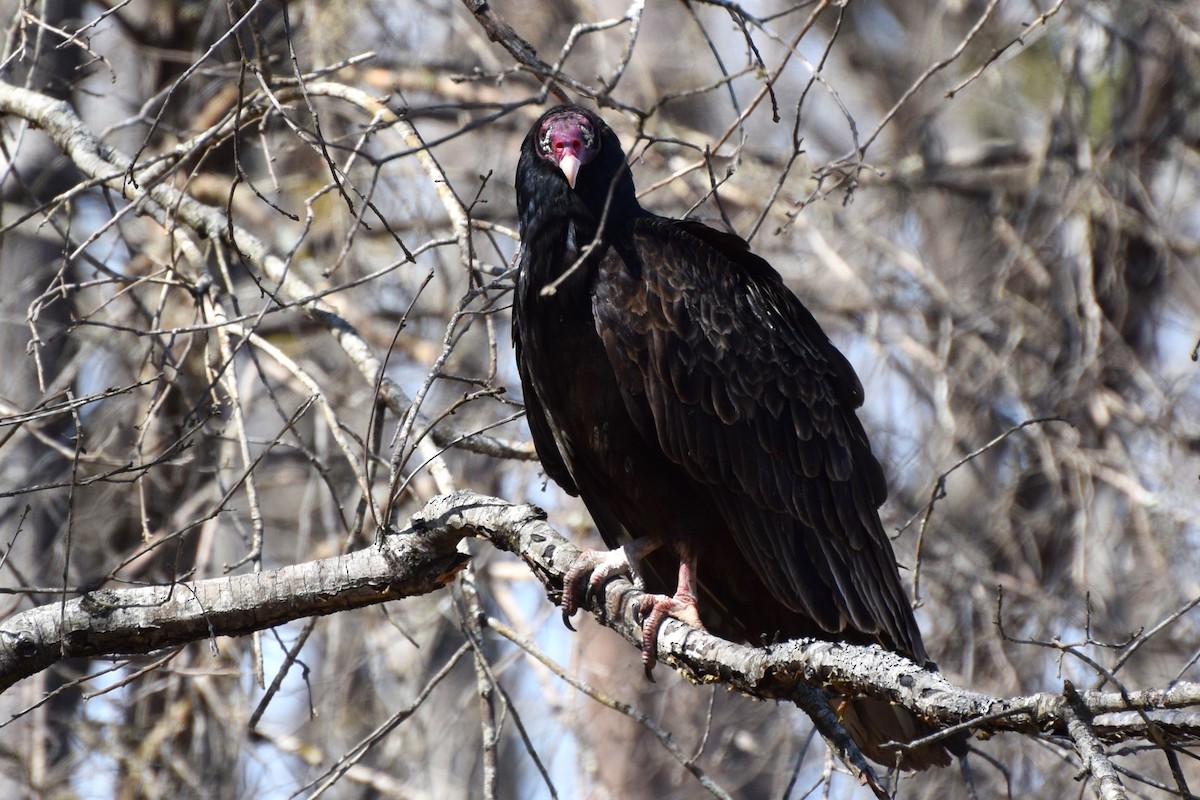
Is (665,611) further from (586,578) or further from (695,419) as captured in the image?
(695,419)

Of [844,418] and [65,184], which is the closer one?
[844,418]

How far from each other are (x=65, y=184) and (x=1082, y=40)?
A: 457cm

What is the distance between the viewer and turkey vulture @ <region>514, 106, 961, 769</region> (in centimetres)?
320

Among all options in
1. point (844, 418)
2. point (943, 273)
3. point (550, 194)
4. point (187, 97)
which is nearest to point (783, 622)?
point (844, 418)

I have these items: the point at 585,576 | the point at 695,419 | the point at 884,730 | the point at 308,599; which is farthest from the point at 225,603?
the point at 884,730

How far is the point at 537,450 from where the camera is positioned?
3541mm

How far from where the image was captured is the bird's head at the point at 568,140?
339cm

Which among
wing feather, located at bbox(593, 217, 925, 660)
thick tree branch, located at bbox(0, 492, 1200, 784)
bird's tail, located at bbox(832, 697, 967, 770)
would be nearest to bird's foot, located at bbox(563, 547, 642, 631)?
thick tree branch, located at bbox(0, 492, 1200, 784)

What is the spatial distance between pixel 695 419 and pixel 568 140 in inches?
35.0

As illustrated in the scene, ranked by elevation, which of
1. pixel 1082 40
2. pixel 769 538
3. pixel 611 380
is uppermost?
pixel 1082 40

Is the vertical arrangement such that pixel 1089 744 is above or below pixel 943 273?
below

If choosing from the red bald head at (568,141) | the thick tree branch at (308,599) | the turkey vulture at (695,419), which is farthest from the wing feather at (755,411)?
the thick tree branch at (308,599)

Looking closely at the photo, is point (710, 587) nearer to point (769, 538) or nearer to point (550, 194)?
point (769, 538)

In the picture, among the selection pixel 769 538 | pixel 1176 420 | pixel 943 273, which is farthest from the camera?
pixel 943 273
